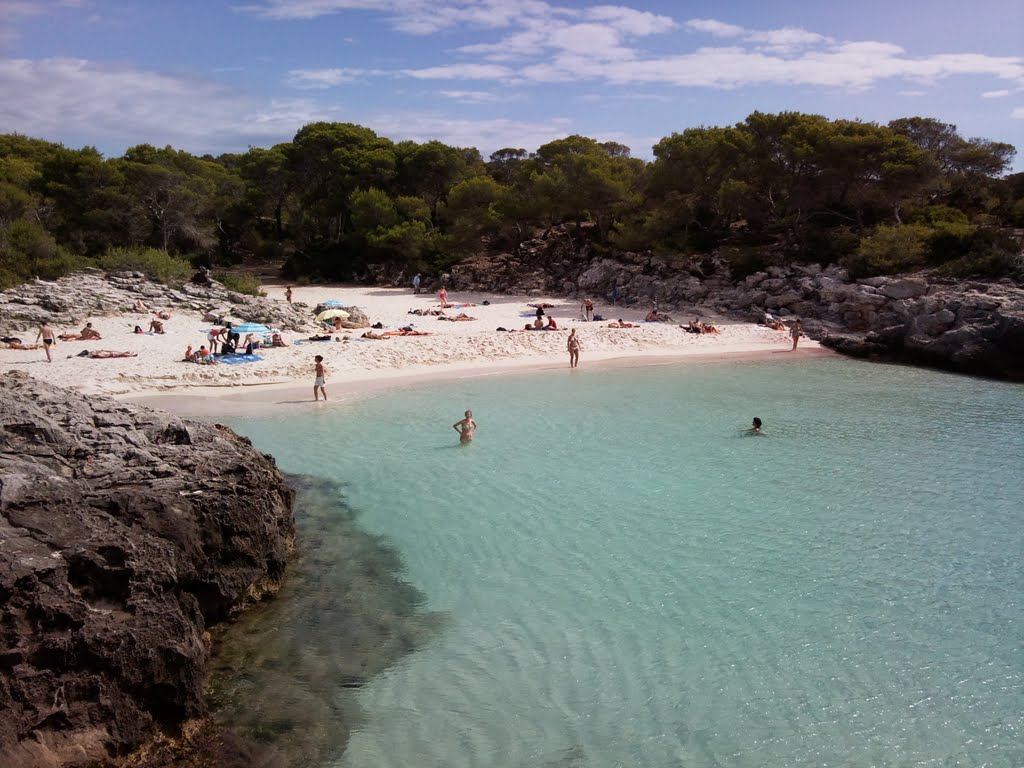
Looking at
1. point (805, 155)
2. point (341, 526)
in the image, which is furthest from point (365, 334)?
point (805, 155)

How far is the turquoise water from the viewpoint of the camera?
286 inches

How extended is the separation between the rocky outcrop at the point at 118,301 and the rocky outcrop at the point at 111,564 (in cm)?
1920

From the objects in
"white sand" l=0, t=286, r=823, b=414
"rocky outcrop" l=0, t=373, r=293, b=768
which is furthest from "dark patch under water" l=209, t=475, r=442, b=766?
"white sand" l=0, t=286, r=823, b=414

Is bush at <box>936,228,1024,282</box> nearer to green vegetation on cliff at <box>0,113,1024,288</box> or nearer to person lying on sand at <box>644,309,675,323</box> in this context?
green vegetation on cliff at <box>0,113,1024,288</box>

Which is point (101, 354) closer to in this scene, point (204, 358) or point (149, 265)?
point (204, 358)

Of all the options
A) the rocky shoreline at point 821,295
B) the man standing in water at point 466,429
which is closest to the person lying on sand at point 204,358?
the man standing in water at point 466,429

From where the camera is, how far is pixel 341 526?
40.4 feet

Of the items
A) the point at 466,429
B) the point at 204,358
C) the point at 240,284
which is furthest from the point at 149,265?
the point at 466,429

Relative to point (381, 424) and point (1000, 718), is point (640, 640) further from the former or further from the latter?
point (381, 424)

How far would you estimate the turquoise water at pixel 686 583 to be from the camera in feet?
23.9

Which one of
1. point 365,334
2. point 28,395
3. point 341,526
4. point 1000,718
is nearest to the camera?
point 1000,718

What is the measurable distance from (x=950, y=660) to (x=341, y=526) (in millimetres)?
8853

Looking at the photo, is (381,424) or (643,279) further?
(643,279)

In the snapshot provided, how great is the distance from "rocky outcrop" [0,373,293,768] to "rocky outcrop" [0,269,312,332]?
63.0 ft
